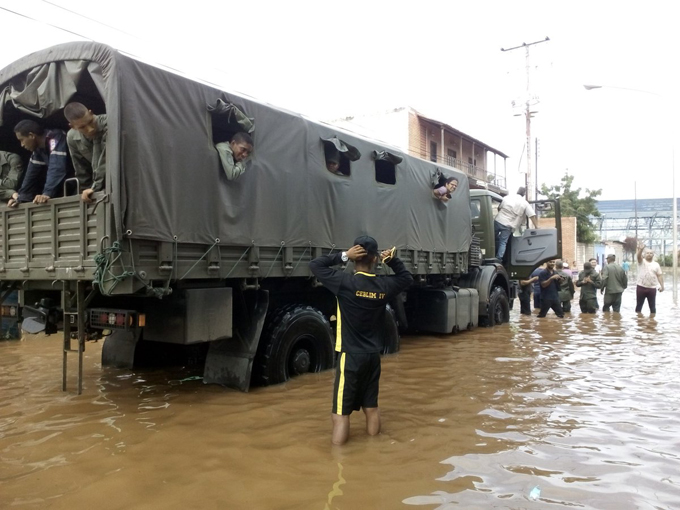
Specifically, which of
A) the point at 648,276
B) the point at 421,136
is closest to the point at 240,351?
the point at 648,276

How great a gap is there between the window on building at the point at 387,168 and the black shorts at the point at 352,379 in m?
4.02

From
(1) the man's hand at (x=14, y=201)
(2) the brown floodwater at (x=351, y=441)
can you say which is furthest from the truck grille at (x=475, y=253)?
(1) the man's hand at (x=14, y=201)

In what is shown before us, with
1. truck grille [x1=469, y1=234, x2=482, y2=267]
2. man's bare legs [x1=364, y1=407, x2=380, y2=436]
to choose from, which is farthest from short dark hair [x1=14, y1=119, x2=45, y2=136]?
truck grille [x1=469, y1=234, x2=482, y2=267]

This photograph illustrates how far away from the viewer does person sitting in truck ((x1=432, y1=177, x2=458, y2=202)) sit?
8.93 meters

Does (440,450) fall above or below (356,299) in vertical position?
below

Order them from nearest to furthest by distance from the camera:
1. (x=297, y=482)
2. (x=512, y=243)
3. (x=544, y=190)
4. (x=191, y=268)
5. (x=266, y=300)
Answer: (x=297, y=482), (x=191, y=268), (x=266, y=300), (x=512, y=243), (x=544, y=190)

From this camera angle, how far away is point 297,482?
3393 mm

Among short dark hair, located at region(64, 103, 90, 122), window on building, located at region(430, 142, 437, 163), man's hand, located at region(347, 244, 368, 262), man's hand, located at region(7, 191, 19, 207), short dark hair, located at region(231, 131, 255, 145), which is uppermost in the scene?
window on building, located at region(430, 142, 437, 163)

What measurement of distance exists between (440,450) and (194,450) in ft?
5.84

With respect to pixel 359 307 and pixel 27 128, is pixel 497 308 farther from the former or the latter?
pixel 27 128

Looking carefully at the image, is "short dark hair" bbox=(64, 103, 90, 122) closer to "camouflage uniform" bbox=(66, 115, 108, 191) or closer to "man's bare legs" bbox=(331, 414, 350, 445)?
"camouflage uniform" bbox=(66, 115, 108, 191)

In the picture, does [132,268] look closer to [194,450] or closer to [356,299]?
[194,450]

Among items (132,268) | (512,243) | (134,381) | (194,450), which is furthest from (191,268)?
(512,243)

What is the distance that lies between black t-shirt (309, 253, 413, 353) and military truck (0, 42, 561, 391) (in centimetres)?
144
